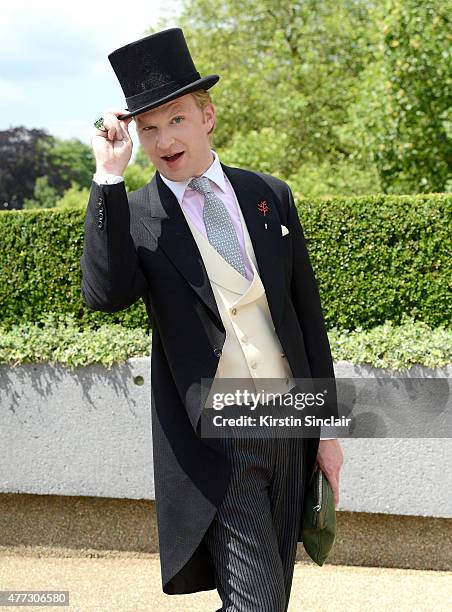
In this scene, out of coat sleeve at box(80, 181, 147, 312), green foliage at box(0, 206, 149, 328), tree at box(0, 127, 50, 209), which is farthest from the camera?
tree at box(0, 127, 50, 209)

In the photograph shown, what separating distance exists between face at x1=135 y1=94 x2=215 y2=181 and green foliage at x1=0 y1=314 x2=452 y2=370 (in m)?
2.21

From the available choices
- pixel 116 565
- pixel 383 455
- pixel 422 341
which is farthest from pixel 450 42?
pixel 116 565

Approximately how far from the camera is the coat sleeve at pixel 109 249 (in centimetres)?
227

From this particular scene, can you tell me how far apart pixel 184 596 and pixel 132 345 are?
1357 mm

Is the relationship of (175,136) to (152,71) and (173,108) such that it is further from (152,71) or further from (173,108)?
(152,71)

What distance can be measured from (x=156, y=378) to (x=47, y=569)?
2584mm

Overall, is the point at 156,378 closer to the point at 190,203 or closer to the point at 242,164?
the point at 190,203

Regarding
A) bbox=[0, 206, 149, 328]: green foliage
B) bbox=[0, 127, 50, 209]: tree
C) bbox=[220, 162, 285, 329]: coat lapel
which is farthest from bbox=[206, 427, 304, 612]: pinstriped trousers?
bbox=[0, 127, 50, 209]: tree

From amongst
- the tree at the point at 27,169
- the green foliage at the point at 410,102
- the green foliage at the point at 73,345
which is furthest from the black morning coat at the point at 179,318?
the tree at the point at 27,169

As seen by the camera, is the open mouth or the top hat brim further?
the open mouth

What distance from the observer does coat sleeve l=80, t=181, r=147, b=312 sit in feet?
7.44

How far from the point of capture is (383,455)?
4.42 meters

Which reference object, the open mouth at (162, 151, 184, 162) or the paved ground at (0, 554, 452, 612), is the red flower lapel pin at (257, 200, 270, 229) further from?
the paved ground at (0, 554, 452, 612)

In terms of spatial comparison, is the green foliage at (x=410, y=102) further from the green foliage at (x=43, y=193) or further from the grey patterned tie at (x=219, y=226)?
the green foliage at (x=43, y=193)
